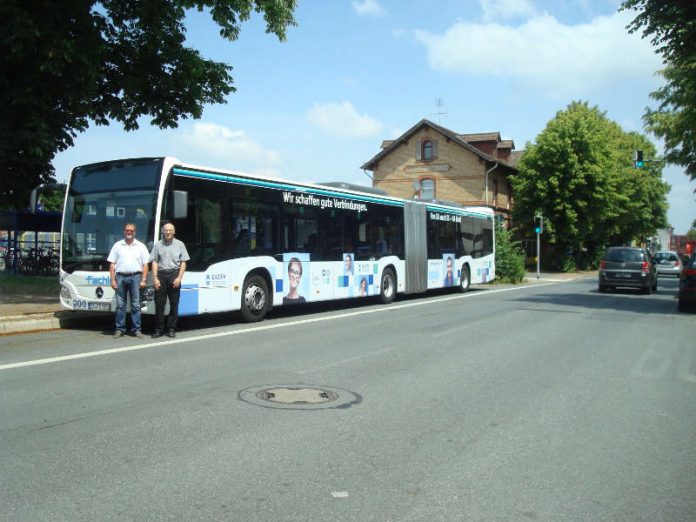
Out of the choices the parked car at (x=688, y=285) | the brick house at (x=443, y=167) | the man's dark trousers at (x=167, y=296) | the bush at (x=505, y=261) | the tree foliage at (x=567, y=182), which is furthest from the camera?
the brick house at (x=443, y=167)

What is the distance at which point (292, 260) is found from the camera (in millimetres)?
14320

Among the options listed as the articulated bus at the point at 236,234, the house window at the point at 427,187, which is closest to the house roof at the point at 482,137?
the house window at the point at 427,187

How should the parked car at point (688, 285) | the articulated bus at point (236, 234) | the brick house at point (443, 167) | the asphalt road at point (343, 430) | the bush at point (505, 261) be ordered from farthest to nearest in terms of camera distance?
the brick house at point (443, 167) → the bush at point (505, 261) → the parked car at point (688, 285) → the articulated bus at point (236, 234) → the asphalt road at point (343, 430)

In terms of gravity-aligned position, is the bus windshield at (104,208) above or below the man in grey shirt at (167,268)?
above

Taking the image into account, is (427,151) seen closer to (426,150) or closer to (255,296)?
(426,150)

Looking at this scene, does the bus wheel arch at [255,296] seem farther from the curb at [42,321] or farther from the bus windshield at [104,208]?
the curb at [42,321]

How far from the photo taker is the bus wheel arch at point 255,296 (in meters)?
12.9

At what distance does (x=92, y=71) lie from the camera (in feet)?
45.3

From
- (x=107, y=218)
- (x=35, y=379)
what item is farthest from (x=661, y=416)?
(x=107, y=218)

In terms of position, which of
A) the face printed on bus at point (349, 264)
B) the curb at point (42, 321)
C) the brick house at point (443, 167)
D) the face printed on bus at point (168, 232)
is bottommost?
the curb at point (42, 321)

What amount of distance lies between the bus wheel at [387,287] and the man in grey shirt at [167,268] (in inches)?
323

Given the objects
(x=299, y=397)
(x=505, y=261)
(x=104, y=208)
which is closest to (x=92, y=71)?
(x=104, y=208)

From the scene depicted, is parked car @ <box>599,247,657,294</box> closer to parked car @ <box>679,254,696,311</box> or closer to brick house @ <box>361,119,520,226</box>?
parked car @ <box>679,254,696,311</box>

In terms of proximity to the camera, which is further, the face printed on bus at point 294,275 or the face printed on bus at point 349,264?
the face printed on bus at point 349,264
